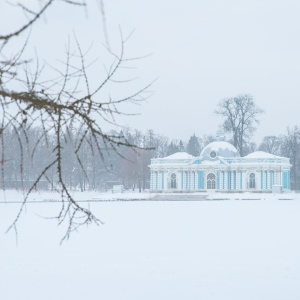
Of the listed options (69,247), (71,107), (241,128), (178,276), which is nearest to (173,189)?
(241,128)

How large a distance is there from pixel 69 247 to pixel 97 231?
13.4 ft

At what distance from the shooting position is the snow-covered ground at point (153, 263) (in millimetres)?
10195

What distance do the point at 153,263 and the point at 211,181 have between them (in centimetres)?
4272

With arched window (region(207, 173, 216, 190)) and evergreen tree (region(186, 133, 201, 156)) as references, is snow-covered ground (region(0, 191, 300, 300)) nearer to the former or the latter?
arched window (region(207, 173, 216, 190))

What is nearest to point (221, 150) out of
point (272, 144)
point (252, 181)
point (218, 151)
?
point (218, 151)

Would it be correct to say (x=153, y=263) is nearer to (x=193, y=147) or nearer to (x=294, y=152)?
(x=294, y=152)

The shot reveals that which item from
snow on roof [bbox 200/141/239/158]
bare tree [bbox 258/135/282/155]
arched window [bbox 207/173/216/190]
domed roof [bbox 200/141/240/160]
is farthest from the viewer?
bare tree [bbox 258/135/282/155]

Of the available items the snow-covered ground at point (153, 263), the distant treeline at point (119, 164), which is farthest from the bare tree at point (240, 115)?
the snow-covered ground at point (153, 263)

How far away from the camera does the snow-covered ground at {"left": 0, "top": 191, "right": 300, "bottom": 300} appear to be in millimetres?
10195

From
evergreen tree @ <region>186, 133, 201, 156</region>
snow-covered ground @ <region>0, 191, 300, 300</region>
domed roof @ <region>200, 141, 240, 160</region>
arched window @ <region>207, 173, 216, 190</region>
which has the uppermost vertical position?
evergreen tree @ <region>186, 133, 201, 156</region>

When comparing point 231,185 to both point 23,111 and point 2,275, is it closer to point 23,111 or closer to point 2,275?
point 2,275

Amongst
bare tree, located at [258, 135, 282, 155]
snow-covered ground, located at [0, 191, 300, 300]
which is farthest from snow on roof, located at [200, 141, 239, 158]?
snow-covered ground, located at [0, 191, 300, 300]

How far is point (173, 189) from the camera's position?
55500 mm

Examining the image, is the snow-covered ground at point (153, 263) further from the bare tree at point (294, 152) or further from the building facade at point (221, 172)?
the bare tree at point (294, 152)
